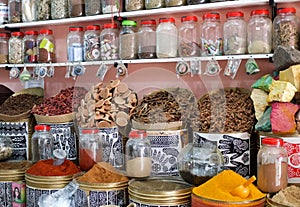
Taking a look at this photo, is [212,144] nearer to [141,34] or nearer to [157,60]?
[157,60]

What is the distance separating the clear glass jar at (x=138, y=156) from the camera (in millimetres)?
1677

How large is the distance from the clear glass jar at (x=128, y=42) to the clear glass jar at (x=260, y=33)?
515 mm

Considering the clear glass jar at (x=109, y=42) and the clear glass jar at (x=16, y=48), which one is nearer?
the clear glass jar at (x=109, y=42)

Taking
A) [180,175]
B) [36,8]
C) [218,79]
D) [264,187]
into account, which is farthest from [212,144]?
[36,8]

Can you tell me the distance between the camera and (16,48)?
2.42 meters

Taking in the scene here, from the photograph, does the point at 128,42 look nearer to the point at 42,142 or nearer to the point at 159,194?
the point at 42,142

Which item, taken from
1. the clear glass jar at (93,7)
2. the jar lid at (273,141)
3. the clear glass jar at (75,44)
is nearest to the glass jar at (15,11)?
the clear glass jar at (75,44)

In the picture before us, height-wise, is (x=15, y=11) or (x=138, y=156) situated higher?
(x=15, y=11)

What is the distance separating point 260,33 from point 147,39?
51 centimetres

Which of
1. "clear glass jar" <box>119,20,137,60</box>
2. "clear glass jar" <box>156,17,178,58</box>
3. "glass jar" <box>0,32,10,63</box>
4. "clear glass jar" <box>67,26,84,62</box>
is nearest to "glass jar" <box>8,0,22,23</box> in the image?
"glass jar" <box>0,32,10,63</box>

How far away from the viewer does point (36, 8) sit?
238 cm

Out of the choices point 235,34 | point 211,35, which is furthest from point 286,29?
point 211,35

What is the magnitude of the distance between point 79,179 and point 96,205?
0.42 ft

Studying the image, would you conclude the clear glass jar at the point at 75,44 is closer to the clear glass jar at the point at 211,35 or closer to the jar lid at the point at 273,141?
the clear glass jar at the point at 211,35
